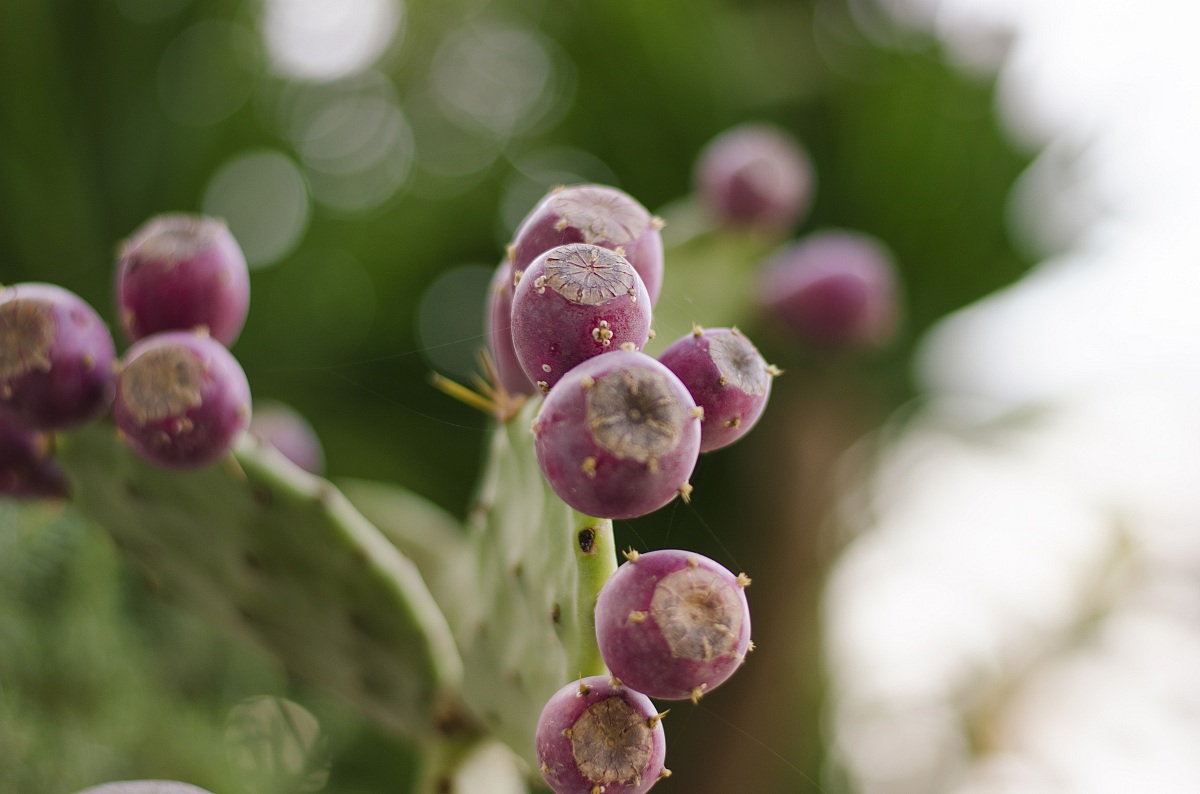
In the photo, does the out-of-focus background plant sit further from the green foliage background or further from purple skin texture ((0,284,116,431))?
purple skin texture ((0,284,116,431))

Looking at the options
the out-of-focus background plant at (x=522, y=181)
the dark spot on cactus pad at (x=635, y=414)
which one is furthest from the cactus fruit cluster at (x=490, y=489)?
the out-of-focus background plant at (x=522, y=181)

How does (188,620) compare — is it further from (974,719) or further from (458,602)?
(974,719)

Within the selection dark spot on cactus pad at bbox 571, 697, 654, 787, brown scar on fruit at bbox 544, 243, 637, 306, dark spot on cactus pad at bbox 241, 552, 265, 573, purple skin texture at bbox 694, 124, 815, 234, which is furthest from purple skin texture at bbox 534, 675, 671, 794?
purple skin texture at bbox 694, 124, 815, 234

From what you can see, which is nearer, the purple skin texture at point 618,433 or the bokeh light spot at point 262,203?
the purple skin texture at point 618,433

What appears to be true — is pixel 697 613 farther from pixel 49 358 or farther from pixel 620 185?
pixel 620 185

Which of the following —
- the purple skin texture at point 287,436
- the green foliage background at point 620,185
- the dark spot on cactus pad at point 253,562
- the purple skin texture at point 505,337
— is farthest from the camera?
the green foliage background at point 620,185

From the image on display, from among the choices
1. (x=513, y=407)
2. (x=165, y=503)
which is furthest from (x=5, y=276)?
(x=513, y=407)

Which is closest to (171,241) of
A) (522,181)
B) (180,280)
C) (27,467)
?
(180,280)

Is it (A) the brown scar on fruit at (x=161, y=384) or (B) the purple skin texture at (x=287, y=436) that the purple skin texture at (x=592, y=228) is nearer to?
(A) the brown scar on fruit at (x=161, y=384)
